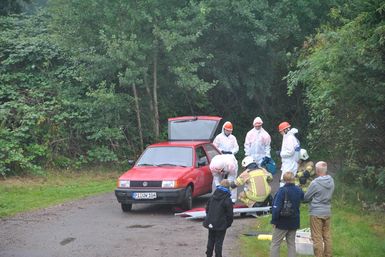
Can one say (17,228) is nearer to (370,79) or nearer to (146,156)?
(146,156)

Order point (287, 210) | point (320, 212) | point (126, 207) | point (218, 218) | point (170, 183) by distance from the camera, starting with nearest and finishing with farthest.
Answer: point (287, 210)
point (218, 218)
point (320, 212)
point (170, 183)
point (126, 207)

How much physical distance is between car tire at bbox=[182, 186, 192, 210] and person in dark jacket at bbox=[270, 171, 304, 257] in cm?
505

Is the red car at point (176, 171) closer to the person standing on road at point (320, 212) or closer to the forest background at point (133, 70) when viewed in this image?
the forest background at point (133, 70)

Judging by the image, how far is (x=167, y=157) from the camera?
49.3 ft

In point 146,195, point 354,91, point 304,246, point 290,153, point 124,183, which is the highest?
point 354,91

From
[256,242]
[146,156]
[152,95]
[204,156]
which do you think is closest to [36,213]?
[146,156]

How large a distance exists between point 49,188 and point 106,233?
6.38 meters

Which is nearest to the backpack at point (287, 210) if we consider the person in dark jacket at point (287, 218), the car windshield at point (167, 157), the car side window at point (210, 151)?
the person in dark jacket at point (287, 218)

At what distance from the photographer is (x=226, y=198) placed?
357 inches

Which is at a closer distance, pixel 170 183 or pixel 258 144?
pixel 170 183

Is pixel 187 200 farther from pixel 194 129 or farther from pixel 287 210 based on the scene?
pixel 287 210

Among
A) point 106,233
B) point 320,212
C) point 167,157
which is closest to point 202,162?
point 167,157

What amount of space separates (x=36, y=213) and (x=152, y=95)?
31.4ft

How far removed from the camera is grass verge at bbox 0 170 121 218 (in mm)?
15380
